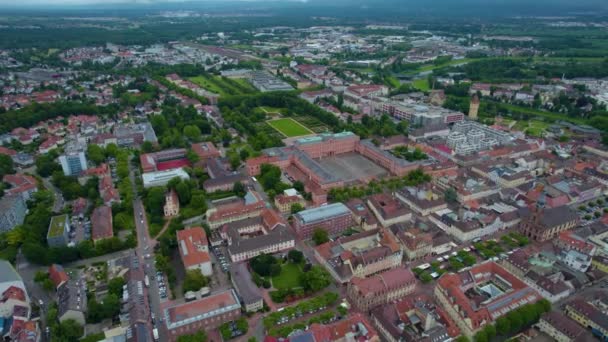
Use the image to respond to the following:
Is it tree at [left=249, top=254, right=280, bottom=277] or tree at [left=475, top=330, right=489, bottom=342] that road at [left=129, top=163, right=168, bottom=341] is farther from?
tree at [left=475, top=330, right=489, bottom=342]

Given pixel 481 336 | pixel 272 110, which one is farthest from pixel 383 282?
pixel 272 110

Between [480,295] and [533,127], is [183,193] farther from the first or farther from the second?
[533,127]

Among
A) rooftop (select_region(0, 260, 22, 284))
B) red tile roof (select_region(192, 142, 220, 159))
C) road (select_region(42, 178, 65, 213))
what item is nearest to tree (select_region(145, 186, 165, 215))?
road (select_region(42, 178, 65, 213))

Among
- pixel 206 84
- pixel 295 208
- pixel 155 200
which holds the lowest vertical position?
pixel 295 208

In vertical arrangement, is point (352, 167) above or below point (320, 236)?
below

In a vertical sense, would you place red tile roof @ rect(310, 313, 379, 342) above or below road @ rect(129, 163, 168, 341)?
above

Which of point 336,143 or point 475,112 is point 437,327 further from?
point 475,112
